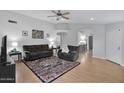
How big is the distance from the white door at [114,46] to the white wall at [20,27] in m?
3.09

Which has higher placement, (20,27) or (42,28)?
(42,28)

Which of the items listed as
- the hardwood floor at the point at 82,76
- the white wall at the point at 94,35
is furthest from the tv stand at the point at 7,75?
the white wall at the point at 94,35

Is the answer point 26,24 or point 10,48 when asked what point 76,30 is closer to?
point 26,24

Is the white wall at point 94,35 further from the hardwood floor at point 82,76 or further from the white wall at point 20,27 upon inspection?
the hardwood floor at point 82,76

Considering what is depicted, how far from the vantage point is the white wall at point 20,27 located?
11.7 ft

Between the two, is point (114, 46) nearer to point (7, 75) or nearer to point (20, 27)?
point (20, 27)

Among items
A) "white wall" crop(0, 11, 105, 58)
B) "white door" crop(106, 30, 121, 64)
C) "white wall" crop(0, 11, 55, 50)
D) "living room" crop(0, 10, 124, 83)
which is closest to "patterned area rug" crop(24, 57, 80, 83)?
"living room" crop(0, 10, 124, 83)

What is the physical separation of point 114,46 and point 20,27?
4454mm

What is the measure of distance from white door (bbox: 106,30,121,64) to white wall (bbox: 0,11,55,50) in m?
3.09

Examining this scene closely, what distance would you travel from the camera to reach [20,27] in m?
4.33

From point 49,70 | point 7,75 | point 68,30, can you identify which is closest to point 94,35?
point 68,30

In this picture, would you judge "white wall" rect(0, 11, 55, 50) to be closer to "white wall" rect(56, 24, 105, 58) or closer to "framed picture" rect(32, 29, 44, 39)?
"framed picture" rect(32, 29, 44, 39)
